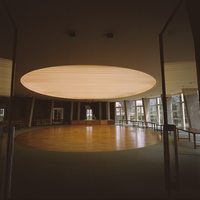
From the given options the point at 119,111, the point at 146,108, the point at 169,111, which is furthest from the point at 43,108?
the point at 169,111

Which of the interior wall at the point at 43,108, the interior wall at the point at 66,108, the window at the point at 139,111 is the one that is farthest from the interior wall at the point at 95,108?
the window at the point at 139,111

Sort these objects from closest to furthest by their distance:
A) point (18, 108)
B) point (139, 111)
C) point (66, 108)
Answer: point (18, 108) < point (139, 111) < point (66, 108)

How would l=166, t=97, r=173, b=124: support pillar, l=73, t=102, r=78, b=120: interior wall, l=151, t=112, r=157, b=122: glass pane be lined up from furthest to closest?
l=73, t=102, r=78, b=120: interior wall
l=151, t=112, r=157, b=122: glass pane
l=166, t=97, r=173, b=124: support pillar

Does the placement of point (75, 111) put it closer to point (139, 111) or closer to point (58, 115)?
point (58, 115)

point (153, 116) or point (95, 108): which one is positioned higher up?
point (95, 108)

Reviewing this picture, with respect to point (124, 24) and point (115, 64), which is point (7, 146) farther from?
point (115, 64)

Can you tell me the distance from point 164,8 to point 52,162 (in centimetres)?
450

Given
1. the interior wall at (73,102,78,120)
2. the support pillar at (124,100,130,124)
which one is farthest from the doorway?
the support pillar at (124,100,130,124)

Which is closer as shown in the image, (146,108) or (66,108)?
(146,108)

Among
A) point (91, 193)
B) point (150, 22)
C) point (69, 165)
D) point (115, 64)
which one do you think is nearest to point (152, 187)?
point (91, 193)

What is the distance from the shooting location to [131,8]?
231 centimetres

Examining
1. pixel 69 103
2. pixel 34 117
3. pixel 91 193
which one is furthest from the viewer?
pixel 69 103

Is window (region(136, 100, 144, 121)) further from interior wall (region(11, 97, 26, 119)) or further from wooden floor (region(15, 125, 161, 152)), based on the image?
interior wall (region(11, 97, 26, 119))

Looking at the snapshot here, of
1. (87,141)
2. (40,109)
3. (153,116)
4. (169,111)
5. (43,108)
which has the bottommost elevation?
(87,141)
